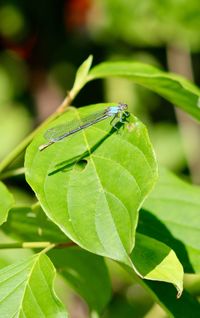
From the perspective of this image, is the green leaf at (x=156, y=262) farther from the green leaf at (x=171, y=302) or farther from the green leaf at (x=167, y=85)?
the green leaf at (x=167, y=85)

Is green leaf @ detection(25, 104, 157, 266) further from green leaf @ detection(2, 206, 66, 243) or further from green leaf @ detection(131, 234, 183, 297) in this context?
green leaf @ detection(2, 206, 66, 243)

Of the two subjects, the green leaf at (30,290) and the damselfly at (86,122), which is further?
the damselfly at (86,122)

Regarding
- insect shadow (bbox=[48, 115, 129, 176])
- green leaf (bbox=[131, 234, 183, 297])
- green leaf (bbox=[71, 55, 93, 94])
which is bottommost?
green leaf (bbox=[131, 234, 183, 297])

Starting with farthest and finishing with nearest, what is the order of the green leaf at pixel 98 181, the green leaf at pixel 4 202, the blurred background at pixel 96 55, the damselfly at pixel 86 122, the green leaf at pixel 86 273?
the blurred background at pixel 96 55 → the green leaf at pixel 86 273 → the damselfly at pixel 86 122 → the green leaf at pixel 4 202 → the green leaf at pixel 98 181

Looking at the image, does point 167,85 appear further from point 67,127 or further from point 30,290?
point 30,290

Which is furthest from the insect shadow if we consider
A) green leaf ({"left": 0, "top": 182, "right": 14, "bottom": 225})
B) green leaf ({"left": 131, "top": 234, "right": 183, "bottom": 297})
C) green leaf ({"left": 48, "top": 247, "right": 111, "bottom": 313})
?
green leaf ({"left": 48, "top": 247, "right": 111, "bottom": 313})

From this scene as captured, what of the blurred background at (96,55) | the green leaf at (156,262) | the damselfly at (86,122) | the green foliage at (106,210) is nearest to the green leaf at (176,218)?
the green foliage at (106,210)
